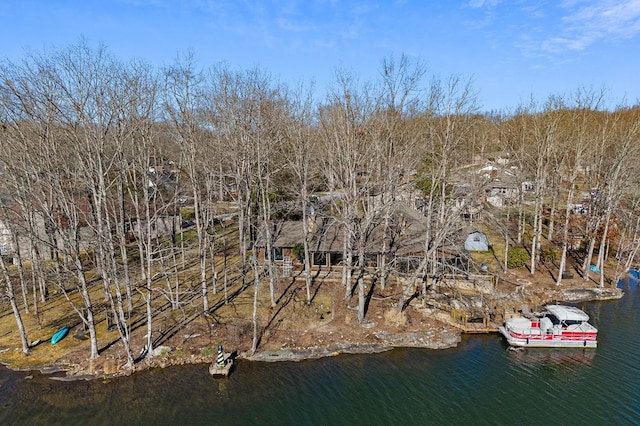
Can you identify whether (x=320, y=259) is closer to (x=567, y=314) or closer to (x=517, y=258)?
(x=567, y=314)

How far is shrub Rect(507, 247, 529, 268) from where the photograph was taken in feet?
113

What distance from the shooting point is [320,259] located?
32188 mm

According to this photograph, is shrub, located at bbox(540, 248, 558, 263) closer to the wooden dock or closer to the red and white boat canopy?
the red and white boat canopy

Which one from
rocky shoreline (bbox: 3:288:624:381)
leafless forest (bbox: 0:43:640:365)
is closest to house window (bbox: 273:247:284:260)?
leafless forest (bbox: 0:43:640:365)

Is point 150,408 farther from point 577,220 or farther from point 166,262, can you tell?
point 577,220

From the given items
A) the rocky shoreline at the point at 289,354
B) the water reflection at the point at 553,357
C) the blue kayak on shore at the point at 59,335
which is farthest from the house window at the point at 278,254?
the water reflection at the point at 553,357

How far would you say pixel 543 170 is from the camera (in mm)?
34938

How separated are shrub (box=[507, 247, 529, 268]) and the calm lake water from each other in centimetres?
1298

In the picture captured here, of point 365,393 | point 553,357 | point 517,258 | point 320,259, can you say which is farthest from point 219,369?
point 517,258

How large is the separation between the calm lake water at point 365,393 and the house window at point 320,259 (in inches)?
468

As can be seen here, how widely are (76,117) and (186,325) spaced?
44.2 feet

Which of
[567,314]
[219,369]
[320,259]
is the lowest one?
[219,369]

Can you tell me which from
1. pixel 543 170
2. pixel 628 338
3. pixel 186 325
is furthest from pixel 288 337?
pixel 543 170

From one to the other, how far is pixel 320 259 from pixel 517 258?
18.4 meters
